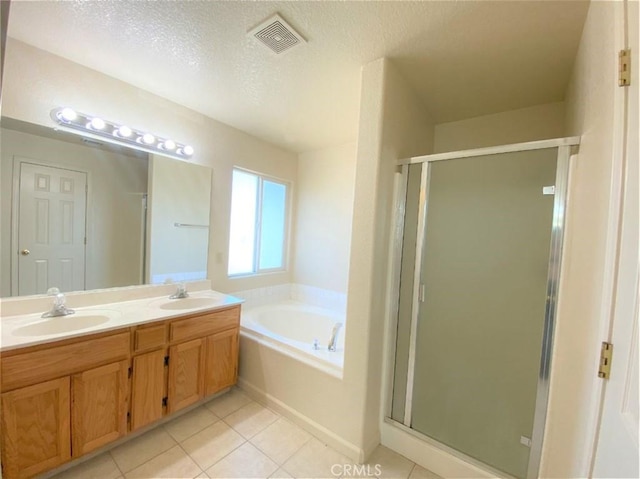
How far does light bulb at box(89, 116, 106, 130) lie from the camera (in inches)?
71.2

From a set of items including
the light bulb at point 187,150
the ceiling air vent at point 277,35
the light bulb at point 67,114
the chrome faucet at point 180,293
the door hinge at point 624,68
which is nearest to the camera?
the door hinge at point 624,68

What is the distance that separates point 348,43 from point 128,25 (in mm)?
1160

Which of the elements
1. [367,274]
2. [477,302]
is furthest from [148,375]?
[477,302]

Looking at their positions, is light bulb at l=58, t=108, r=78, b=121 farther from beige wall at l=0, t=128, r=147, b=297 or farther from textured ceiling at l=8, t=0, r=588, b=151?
textured ceiling at l=8, t=0, r=588, b=151

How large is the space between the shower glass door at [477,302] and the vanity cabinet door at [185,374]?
4.52 feet

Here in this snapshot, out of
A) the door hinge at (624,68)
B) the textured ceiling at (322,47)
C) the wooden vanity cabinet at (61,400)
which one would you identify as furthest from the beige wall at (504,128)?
the wooden vanity cabinet at (61,400)

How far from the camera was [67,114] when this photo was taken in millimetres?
1705

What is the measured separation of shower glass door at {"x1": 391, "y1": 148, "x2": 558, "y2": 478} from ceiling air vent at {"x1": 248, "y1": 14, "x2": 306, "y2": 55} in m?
1.02

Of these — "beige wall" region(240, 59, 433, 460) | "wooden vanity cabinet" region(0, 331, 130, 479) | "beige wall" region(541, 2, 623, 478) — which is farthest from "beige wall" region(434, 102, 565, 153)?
"wooden vanity cabinet" region(0, 331, 130, 479)

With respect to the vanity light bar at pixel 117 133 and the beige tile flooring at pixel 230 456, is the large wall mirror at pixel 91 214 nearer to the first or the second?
the vanity light bar at pixel 117 133

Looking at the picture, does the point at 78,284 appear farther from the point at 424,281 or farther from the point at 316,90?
the point at 424,281

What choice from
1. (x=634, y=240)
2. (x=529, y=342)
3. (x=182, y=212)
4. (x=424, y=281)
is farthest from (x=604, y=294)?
(x=182, y=212)

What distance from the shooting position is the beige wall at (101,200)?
1535 mm

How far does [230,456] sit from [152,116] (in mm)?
2446
